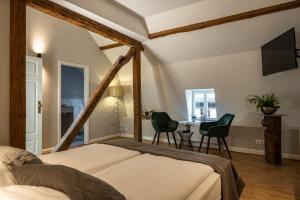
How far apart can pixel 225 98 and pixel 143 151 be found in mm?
2816

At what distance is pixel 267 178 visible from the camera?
295 centimetres

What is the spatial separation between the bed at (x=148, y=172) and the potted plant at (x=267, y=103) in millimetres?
2066

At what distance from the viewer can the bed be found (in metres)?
1.31

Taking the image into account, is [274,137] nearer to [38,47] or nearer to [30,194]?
[30,194]

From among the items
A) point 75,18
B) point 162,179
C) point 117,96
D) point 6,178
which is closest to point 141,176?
point 162,179

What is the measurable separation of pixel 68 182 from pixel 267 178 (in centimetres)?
Result: 291

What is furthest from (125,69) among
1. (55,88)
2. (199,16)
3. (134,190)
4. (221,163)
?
(134,190)

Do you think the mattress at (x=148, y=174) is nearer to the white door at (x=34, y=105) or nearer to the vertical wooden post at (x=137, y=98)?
the white door at (x=34, y=105)

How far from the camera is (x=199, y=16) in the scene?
3.56 m

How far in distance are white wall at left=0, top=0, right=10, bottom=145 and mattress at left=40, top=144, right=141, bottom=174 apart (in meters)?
0.61

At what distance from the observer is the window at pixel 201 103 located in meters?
4.91

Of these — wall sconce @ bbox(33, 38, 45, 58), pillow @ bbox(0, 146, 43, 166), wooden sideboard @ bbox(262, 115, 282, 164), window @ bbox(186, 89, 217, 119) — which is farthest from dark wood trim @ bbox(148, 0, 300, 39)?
pillow @ bbox(0, 146, 43, 166)

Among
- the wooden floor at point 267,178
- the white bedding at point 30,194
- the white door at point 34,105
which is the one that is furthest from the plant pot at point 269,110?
the white door at point 34,105

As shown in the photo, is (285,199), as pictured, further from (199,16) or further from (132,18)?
(132,18)
